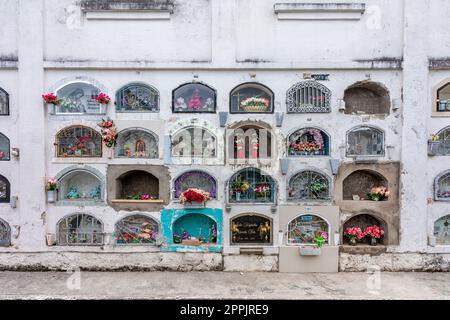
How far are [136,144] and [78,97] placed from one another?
1.71 metres

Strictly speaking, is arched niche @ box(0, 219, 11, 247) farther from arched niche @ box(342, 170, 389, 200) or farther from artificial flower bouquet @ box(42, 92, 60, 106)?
arched niche @ box(342, 170, 389, 200)

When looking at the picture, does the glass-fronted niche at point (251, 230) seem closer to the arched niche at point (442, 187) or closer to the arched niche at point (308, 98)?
the arched niche at point (308, 98)

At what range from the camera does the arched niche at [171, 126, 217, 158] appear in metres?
6.74

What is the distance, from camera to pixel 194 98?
22.2 feet

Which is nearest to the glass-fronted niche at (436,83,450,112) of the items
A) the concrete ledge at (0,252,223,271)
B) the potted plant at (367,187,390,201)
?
the potted plant at (367,187,390,201)

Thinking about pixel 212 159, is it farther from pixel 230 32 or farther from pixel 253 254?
pixel 230 32

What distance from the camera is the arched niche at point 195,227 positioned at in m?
6.81

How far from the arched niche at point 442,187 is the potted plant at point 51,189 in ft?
28.0

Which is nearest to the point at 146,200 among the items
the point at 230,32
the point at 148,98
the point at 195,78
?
the point at 148,98

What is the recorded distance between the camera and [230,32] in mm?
6617

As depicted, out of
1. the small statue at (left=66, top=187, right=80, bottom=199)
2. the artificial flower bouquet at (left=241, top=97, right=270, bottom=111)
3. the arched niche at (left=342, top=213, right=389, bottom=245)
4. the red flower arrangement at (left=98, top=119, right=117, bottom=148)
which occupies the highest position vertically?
the artificial flower bouquet at (left=241, top=97, right=270, bottom=111)

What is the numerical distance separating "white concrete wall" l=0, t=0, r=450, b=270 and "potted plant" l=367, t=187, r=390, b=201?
404mm

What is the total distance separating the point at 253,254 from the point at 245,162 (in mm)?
2092

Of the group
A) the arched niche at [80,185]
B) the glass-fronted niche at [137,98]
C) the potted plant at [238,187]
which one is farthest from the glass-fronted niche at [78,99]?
the potted plant at [238,187]
